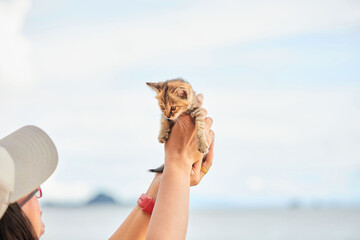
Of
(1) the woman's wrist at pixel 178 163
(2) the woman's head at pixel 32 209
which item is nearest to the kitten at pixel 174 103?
(1) the woman's wrist at pixel 178 163

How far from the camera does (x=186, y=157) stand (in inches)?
92.8

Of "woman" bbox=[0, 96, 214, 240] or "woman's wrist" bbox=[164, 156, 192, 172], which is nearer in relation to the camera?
"woman" bbox=[0, 96, 214, 240]

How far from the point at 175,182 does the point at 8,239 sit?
2.39ft

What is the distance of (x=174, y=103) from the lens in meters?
3.23

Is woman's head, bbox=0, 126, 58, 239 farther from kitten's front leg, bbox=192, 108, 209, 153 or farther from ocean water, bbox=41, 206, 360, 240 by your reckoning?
ocean water, bbox=41, 206, 360, 240

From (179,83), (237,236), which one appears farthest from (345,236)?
(179,83)

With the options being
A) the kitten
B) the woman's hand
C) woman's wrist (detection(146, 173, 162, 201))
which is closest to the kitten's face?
the kitten

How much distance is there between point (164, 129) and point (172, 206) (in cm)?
90

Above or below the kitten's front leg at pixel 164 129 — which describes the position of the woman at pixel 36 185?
below

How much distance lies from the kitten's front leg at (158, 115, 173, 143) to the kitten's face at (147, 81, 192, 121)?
38 millimetres

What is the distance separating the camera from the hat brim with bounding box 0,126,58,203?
1.89 m

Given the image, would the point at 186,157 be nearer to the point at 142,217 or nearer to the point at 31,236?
the point at 142,217

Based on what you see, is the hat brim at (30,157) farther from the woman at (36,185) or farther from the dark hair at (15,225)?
the dark hair at (15,225)

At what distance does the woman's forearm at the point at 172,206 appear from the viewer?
205 centimetres
